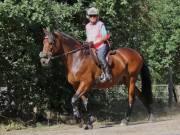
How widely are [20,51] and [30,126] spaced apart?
2.50 m

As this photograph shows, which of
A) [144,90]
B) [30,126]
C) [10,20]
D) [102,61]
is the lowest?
[30,126]

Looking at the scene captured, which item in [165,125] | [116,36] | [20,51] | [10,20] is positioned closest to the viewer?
[165,125]

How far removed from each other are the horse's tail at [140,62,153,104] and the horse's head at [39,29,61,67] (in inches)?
155

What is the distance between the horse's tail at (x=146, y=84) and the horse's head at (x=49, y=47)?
12.9 feet

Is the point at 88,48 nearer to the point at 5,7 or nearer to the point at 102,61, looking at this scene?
the point at 102,61

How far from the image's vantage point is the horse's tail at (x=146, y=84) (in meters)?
17.8

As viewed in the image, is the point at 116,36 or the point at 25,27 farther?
the point at 116,36

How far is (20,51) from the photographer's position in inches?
674

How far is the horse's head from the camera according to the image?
47.6 ft

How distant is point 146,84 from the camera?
58.8 ft

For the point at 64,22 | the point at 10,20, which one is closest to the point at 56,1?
the point at 64,22

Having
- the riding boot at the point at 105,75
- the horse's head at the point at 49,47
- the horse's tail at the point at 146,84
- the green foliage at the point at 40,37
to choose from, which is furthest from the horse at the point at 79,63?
the green foliage at the point at 40,37

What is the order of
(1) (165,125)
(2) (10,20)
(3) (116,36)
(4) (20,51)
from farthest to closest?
1. (3) (116,36)
2. (4) (20,51)
3. (2) (10,20)
4. (1) (165,125)

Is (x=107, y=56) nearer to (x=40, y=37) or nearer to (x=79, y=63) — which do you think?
(x=79, y=63)
